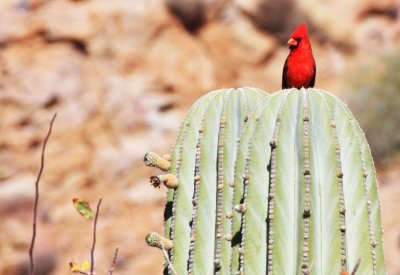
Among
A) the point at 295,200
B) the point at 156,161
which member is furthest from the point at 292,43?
the point at 295,200

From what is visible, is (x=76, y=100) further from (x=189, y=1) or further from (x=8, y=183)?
(x=189, y=1)

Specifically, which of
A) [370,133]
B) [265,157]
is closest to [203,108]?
[265,157]

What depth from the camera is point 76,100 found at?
39.0 ft

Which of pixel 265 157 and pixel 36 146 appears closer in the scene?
pixel 265 157

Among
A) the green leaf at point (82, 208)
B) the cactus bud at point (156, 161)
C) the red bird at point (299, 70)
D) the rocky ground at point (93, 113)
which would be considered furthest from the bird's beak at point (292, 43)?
the rocky ground at point (93, 113)

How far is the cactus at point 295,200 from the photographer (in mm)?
2975

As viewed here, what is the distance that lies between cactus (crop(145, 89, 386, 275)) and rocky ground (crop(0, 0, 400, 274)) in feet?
26.0

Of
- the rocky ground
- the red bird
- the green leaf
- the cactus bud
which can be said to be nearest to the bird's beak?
the red bird

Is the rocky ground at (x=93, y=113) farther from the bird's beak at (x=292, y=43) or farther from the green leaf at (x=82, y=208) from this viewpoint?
the green leaf at (x=82, y=208)

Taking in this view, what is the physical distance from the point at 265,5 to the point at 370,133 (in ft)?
8.07

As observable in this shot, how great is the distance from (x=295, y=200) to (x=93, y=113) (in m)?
9.18

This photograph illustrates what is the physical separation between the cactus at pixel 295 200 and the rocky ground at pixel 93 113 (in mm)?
7919

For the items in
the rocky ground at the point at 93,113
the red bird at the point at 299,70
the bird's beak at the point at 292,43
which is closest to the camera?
the red bird at the point at 299,70

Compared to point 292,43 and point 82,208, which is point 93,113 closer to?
point 292,43
